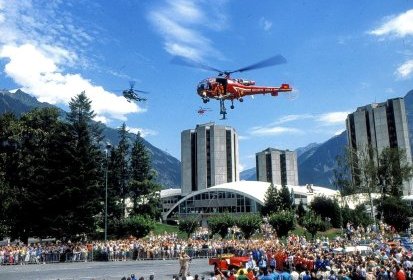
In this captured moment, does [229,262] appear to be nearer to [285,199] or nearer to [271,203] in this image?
[271,203]

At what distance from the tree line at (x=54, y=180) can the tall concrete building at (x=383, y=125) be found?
10012 centimetres

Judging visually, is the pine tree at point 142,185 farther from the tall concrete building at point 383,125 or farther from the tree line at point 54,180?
the tall concrete building at point 383,125

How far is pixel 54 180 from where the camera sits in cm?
4678

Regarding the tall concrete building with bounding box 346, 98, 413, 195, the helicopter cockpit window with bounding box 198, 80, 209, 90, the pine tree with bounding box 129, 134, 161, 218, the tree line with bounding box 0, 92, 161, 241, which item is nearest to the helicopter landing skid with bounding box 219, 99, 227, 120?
the helicopter cockpit window with bounding box 198, 80, 209, 90

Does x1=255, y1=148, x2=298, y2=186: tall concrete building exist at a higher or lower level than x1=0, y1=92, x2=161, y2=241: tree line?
higher

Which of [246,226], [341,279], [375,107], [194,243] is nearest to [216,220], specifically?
[246,226]

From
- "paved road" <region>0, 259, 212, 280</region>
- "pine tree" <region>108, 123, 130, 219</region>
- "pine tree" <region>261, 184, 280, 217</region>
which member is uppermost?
"pine tree" <region>108, 123, 130, 219</region>

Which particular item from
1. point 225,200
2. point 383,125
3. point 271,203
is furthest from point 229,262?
point 383,125

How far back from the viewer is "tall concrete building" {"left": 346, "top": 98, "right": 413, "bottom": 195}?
137625 mm

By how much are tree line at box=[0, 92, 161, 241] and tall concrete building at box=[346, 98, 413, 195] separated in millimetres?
100124

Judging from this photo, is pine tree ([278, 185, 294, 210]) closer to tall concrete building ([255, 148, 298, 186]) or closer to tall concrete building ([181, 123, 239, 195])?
tall concrete building ([181, 123, 239, 195])

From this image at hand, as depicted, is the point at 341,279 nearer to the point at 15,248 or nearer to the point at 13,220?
the point at 15,248

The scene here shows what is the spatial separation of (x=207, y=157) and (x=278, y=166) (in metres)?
41.3

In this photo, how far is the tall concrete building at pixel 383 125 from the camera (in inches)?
5418
